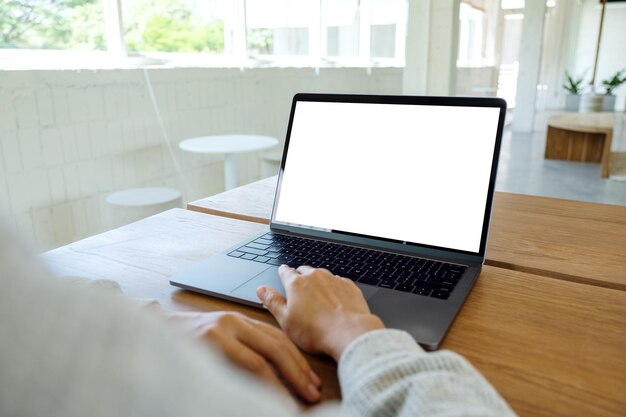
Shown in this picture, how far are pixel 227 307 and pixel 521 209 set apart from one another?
798 mm

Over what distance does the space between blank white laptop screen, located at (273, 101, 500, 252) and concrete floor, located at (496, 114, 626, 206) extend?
123 inches

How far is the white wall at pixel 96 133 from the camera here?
7.79 ft

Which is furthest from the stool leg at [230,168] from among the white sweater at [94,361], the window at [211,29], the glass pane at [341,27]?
the glass pane at [341,27]

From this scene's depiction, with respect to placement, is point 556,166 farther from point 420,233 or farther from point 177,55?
point 420,233

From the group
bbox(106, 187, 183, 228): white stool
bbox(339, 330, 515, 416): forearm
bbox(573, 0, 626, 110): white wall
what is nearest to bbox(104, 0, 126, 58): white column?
bbox(106, 187, 183, 228): white stool

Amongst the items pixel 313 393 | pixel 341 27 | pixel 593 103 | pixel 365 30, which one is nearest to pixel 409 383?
pixel 313 393

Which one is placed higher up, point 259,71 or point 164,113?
point 259,71

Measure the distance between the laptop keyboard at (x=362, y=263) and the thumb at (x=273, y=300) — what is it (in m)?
0.12

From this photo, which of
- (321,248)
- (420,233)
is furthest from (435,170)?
(321,248)

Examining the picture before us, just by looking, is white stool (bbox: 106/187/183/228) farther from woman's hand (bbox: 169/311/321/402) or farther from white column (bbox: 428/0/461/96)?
white column (bbox: 428/0/461/96)

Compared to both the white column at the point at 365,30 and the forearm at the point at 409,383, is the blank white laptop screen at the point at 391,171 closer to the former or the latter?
the forearm at the point at 409,383

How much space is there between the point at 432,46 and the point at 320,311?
439 cm

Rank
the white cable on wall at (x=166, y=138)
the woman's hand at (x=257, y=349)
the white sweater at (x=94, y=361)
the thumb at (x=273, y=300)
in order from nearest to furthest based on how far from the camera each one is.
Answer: the white sweater at (x=94, y=361)
the woman's hand at (x=257, y=349)
the thumb at (x=273, y=300)
the white cable on wall at (x=166, y=138)

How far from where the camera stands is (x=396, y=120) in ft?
2.84
